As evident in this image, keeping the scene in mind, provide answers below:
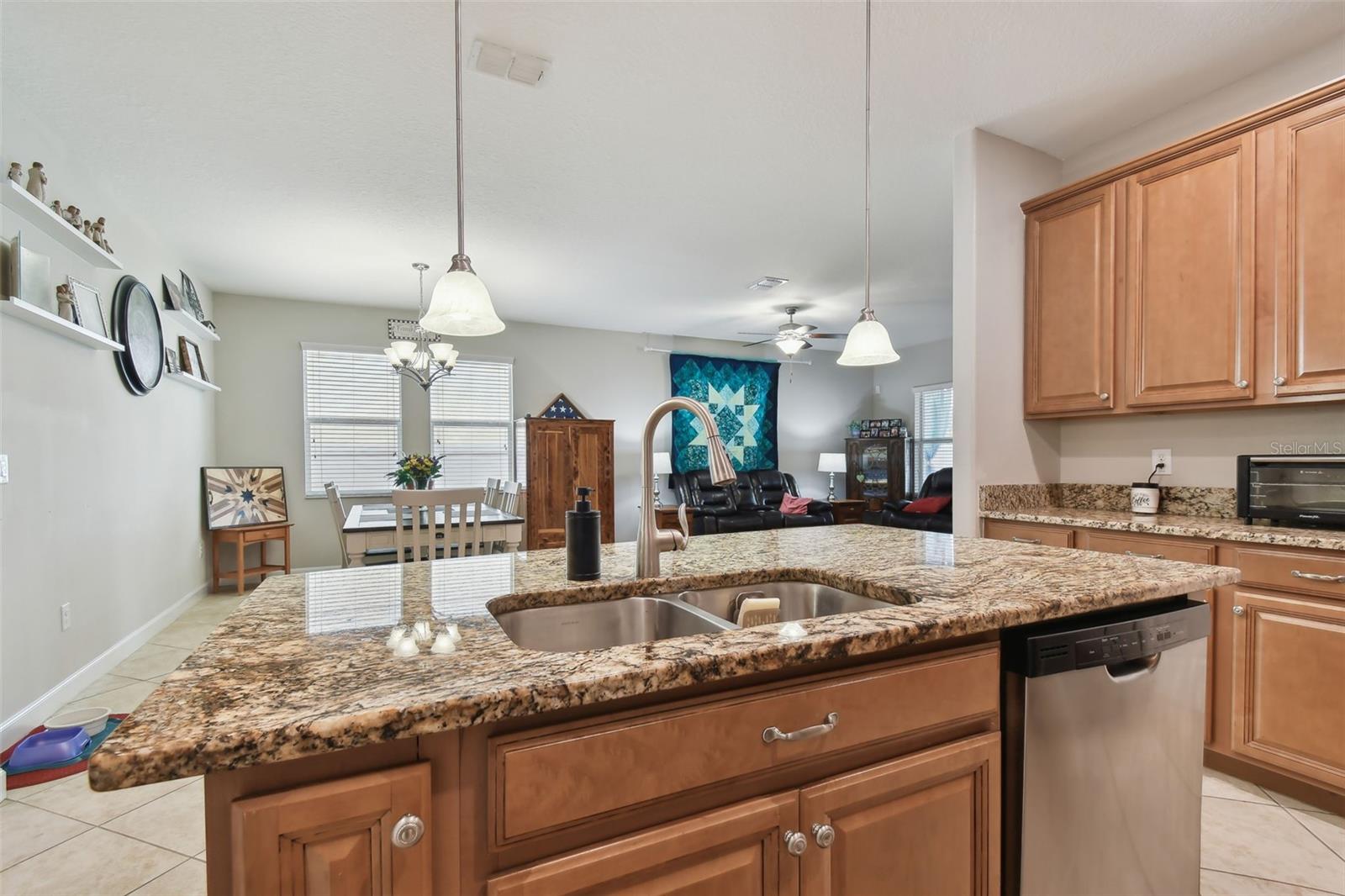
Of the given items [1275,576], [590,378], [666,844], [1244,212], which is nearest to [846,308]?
[590,378]

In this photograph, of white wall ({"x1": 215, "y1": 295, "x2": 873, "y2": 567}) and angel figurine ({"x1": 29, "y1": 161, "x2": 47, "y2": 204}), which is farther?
white wall ({"x1": 215, "y1": 295, "x2": 873, "y2": 567})

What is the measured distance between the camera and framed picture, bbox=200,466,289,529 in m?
5.23

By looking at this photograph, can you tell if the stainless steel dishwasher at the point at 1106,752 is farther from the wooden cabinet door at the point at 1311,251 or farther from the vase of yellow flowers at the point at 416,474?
the vase of yellow flowers at the point at 416,474

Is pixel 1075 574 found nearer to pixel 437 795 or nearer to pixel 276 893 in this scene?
pixel 437 795

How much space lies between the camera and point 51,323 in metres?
2.69

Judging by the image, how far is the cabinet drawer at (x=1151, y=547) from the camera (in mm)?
2232

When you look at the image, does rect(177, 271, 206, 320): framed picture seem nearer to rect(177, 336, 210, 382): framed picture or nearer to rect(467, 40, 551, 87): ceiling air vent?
rect(177, 336, 210, 382): framed picture

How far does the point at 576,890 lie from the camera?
2.61 feet

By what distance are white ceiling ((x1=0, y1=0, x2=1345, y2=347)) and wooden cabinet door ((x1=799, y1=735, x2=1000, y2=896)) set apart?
234cm

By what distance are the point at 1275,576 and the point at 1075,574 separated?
1296mm

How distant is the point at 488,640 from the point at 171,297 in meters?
4.95

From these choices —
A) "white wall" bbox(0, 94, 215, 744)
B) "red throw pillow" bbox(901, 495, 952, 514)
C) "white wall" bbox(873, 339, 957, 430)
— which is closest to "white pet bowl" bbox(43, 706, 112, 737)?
"white wall" bbox(0, 94, 215, 744)

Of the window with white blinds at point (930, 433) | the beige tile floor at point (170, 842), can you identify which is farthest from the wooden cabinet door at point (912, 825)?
the window with white blinds at point (930, 433)

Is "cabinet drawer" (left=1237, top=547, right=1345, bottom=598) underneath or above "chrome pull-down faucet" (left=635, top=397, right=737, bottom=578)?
underneath
